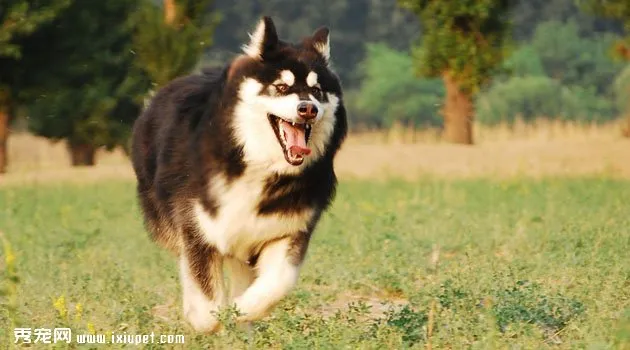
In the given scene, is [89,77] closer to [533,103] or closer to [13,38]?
[13,38]

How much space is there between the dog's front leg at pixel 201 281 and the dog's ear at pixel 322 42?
3.99 ft

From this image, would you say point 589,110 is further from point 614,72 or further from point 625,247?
point 625,247

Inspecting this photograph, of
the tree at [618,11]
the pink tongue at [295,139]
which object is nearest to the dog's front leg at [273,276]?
the pink tongue at [295,139]

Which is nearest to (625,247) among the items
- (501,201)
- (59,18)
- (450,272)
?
(450,272)

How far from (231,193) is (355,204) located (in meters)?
9.32

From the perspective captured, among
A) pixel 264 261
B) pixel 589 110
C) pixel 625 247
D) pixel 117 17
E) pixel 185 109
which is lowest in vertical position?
pixel 589 110

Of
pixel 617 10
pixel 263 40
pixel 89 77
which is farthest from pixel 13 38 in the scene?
pixel 263 40

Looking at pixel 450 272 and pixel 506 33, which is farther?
pixel 506 33

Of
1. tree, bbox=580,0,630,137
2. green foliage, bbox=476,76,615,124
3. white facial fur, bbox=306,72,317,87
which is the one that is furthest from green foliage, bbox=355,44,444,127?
white facial fur, bbox=306,72,317,87

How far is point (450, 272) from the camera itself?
9.01m

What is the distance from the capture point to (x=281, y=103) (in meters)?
6.49

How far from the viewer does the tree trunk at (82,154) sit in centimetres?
3063

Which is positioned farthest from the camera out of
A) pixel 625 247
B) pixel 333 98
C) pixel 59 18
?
pixel 59 18

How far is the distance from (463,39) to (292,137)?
18385 millimetres
